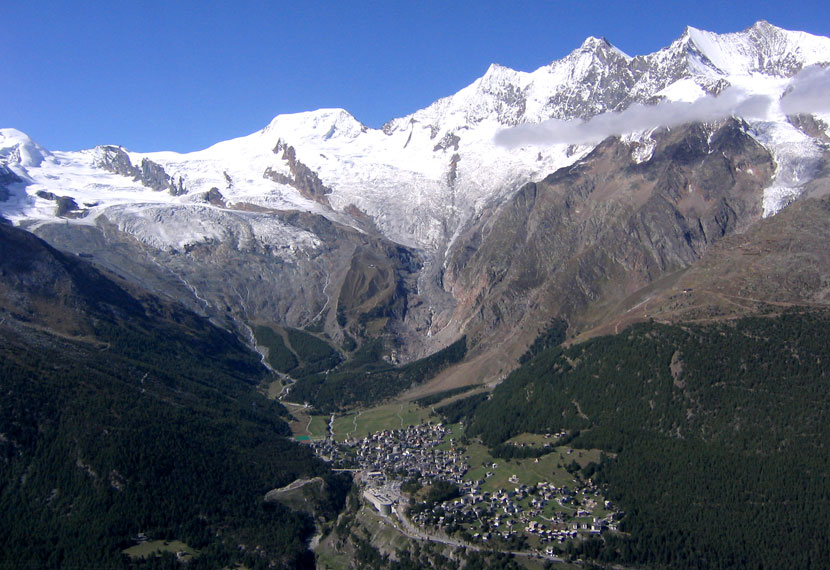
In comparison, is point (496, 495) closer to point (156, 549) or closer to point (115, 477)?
point (156, 549)

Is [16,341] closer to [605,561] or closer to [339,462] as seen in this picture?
[339,462]

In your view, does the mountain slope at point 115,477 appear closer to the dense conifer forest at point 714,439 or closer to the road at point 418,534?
the road at point 418,534

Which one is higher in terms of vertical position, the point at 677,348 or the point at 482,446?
the point at 677,348

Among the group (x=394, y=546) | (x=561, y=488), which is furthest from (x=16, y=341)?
(x=561, y=488)

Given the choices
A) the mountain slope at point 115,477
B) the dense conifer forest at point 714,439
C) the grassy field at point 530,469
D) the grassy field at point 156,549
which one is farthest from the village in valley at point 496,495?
the grassy field at point 156,549

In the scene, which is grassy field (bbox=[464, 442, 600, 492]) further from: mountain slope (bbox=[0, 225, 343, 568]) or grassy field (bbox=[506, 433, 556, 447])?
mountain slope (bbox=[0, 225, 343, 568])

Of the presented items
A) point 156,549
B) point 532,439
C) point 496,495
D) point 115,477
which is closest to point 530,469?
point 496,495

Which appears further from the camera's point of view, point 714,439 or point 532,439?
point 532,439
